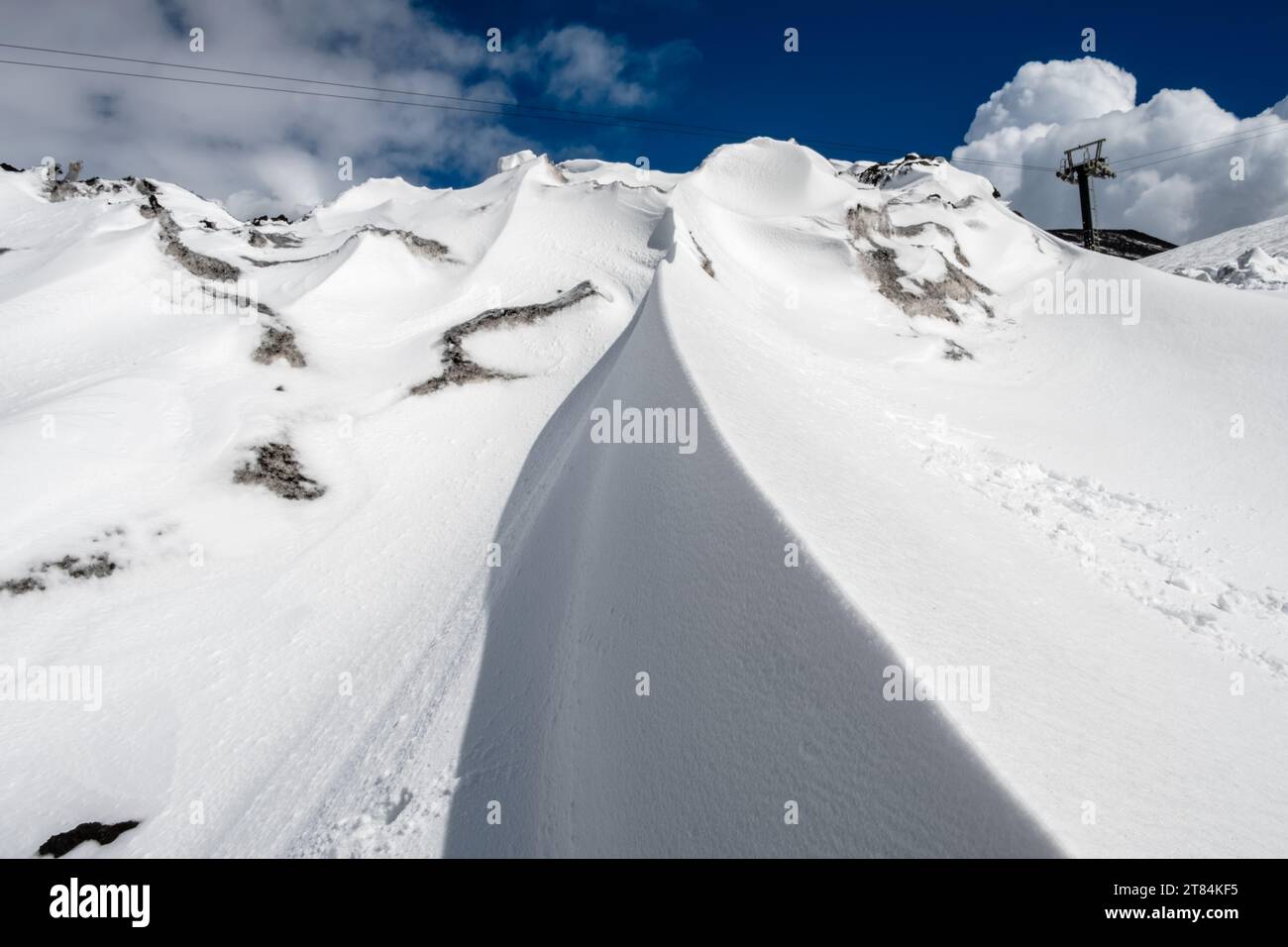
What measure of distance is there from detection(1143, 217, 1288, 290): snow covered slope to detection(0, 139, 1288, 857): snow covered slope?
4955 millimetres

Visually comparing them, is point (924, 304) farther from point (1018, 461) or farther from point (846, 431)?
point (846, 431)

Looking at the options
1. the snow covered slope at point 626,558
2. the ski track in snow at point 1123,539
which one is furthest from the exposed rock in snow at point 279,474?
the ski track in snow at point 1123,539

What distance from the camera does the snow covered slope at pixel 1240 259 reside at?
20.1 m

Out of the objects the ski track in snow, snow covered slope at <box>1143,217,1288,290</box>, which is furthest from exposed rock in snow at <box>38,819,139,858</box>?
snow covered slope at <box>1143,217,1288,290</box>

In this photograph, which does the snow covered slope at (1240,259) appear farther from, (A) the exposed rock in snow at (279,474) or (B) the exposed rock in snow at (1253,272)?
(A) the exposed rock in snow at (279,474)

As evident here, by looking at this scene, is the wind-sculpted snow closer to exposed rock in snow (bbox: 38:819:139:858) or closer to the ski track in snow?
exposed rock in snow (bbox: 38:819:139:858)

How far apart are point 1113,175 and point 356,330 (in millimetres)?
38647

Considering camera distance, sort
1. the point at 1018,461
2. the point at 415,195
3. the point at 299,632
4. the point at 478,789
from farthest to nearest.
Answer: the point at 415,195, the point at 1018,461, the point at 299,632, the point at 478,789

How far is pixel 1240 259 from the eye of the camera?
2142 cm

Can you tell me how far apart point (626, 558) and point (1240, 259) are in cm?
2860

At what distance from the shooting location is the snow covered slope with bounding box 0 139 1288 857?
3246 millimetres

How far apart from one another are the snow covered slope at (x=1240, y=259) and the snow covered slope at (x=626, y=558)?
496 centimetres
